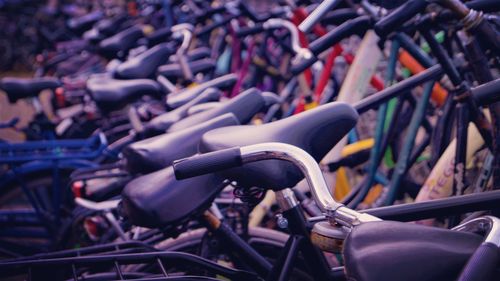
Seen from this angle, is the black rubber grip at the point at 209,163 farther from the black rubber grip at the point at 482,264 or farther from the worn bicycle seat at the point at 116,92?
the worn bicycle seat at the point at 116,92

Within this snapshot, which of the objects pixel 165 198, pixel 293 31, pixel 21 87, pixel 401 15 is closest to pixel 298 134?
pixel 165 198

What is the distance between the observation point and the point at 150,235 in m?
2.02

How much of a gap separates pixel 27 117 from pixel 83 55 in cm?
118

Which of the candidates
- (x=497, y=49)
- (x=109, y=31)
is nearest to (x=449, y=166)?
(x=497, y=49)

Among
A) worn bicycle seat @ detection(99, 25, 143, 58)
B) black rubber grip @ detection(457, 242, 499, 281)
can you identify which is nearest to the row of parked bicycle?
black rubber grip @ detection(457, 242, 499, 281)

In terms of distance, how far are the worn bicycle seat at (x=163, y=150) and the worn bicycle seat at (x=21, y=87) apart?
2.20 meters

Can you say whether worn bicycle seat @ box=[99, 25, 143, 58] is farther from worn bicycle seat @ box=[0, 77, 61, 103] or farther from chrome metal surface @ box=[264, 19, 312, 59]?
chrome metal surface @ box=[264, 19, 312, 59]

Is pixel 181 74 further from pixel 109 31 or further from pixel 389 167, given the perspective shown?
pixel 109 31

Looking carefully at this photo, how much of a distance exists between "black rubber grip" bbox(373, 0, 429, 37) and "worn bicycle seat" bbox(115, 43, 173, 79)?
2.09 meters

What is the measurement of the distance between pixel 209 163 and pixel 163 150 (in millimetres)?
500

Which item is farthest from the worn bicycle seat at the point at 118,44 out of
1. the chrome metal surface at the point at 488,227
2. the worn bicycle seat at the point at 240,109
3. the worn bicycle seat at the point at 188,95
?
the chrome metal surface at the point at 488,227

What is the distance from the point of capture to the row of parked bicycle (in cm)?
92

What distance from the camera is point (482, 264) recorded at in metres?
0.68

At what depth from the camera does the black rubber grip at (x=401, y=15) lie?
151 cm
